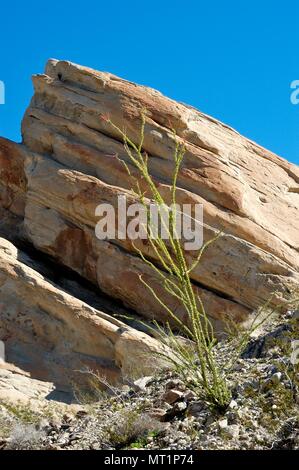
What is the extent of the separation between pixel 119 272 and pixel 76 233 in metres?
1.72

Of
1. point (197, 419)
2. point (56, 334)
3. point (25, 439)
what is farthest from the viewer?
point (56, 334)

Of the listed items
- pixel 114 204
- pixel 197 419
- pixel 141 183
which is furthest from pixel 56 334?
pixel 197 419

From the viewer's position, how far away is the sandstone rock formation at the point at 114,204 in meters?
16.1

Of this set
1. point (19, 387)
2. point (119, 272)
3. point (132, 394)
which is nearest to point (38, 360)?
point (19, 387)

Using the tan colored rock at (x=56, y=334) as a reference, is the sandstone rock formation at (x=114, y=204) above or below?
above

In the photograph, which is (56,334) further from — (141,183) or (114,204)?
(141,183)

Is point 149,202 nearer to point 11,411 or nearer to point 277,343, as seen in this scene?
point 11,411

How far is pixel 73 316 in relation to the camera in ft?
52.5

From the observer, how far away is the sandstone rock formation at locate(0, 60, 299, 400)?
53.0ft

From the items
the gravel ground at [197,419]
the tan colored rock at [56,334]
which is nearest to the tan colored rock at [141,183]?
the tan colored rock at [56,334]

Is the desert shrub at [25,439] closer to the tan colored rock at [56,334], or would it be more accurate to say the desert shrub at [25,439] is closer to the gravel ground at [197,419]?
the gravel ground at [197,419]

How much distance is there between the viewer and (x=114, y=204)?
56.8ft

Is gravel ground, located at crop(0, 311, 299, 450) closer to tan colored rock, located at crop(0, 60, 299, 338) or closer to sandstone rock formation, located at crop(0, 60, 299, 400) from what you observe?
sandstone rock formation, located at crop(0, 60, 299, 400)

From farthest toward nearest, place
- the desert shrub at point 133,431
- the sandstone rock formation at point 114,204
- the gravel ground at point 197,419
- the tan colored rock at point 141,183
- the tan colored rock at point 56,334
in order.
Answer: the tan colored rock at point 141,183, the sandstone rock formation at point 114,204, the tan colored rock at point 56,334, the desert shrub at point 133,431, the gravel ground at point 197,419
